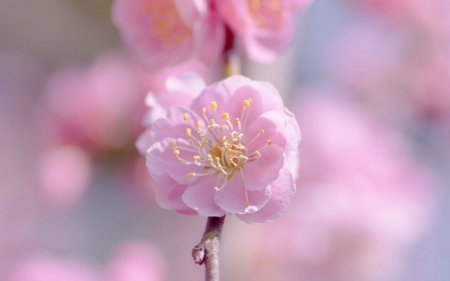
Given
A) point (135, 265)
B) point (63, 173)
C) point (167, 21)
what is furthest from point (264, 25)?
point (63, 173)

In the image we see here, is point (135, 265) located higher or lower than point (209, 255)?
lower

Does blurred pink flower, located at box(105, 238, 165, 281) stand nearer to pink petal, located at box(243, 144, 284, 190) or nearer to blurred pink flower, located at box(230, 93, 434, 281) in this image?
blurred pink flower, located at box(230, 93, 434, 281)

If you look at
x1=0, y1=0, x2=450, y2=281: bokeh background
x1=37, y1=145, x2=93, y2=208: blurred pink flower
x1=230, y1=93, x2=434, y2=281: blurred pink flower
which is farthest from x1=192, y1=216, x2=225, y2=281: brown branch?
x1=37, y1=145, x2=93, y2=208: blurred pink flower

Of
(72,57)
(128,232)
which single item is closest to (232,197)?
(128,232)

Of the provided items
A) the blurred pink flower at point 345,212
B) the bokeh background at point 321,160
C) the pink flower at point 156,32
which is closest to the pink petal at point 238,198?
the pink flower at point 156,32

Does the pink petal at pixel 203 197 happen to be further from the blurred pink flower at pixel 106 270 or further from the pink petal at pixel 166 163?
the blurred pink flower at pixel 106 270

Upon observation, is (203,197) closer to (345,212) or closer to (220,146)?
(220,146)
